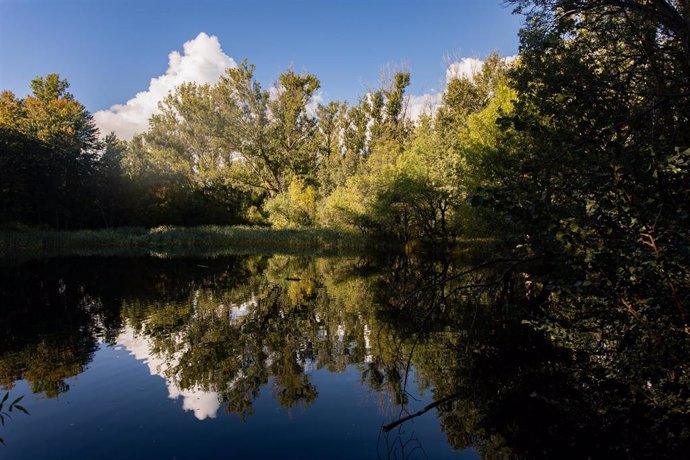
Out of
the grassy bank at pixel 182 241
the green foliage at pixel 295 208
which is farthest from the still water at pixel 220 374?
the green foliage at pixel 295 208

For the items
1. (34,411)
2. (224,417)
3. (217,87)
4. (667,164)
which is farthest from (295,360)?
(217,87)

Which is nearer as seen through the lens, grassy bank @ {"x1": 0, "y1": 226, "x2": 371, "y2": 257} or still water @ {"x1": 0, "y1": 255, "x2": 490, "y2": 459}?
still water @ {"x1": 0, "y1": 255, "x2": 490, "y2": 459}

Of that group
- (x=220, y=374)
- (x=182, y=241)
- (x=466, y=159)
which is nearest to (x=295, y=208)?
(x=182, y=241)

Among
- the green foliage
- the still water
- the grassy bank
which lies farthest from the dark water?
the green foliage

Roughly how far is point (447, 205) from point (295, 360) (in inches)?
1066

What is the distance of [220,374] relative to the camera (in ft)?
32.5

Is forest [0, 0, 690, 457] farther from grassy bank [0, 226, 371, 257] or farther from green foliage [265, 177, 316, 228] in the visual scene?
grassy bank [0, 226, 371, 257]

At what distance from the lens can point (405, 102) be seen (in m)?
64.2

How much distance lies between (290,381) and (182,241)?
41738mm

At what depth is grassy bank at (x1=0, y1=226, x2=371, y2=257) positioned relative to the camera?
41.6 m

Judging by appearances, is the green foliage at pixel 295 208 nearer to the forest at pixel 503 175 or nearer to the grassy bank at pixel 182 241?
the forest at pixel 503 175

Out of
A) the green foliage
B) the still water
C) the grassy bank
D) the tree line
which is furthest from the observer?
the green foliage

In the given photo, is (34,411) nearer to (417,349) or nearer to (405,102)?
(417,349)

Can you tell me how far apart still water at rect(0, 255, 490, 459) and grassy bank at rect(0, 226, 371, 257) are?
24555 mm
